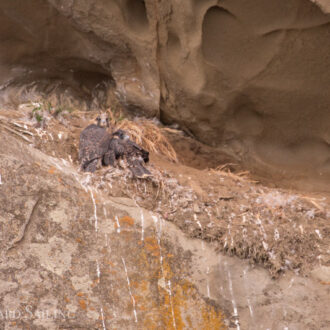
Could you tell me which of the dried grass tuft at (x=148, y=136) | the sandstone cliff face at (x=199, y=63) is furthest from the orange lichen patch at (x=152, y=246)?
the sandstone cliff face at (x=199, y=63)

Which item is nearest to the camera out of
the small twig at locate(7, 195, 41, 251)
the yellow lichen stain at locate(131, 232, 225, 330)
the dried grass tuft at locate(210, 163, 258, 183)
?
the small twig at locate(7, 195, 41, 251)

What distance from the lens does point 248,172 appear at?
4.06 meters

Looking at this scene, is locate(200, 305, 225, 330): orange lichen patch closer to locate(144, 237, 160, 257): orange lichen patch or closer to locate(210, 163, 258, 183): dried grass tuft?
locate(144, 237, 160, 257): orange lichen patch

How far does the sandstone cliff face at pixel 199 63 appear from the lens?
3.63m

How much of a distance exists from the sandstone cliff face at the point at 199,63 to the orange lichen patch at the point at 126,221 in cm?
149

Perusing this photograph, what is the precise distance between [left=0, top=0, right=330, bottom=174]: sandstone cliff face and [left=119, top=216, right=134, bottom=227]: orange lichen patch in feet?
4.90

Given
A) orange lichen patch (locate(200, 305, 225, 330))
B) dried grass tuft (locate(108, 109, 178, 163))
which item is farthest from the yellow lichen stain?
dried grass tuft (locate(108, 109, 178, 163))

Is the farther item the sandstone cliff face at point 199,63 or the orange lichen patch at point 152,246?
the sandstone cliff face at point 199,63

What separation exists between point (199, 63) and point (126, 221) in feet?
5.16

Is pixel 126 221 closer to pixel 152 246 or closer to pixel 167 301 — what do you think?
pixel 152 246

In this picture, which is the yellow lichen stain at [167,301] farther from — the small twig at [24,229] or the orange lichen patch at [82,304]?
the small twig at [24,229]

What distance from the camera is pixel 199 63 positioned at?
397cm

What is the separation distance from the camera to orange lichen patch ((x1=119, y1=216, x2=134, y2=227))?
299 cm

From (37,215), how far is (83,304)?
1.84 feet
